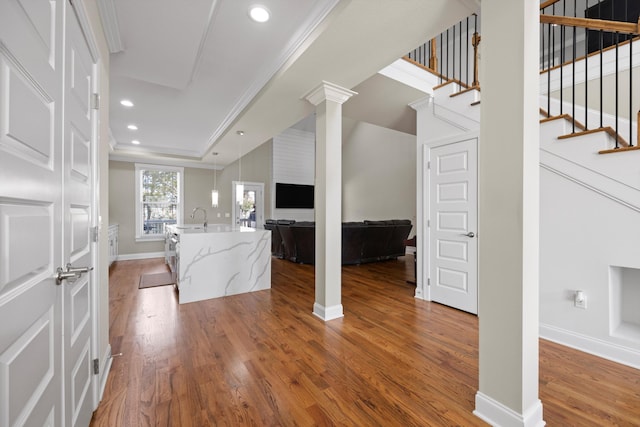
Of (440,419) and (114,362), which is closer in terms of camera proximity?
(440,419)

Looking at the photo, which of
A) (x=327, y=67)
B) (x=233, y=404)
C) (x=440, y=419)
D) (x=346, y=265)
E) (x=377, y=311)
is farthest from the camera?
(x=346, y=265)

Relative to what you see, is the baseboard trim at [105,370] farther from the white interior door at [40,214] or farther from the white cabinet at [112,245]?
the white cabinet at [112,245]

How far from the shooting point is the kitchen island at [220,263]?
3.53m

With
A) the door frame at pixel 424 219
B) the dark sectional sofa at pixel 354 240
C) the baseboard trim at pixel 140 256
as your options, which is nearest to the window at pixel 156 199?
the baseboard trim at pixel 140 256

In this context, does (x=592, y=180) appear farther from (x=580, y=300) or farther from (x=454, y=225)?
(x=454, y=225)

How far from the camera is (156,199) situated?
6914 millimetres

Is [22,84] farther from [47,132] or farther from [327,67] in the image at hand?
[327,67]

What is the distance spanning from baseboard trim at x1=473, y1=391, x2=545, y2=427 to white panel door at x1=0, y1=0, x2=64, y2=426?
1942mm

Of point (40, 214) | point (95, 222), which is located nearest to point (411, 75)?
point (95, 222)

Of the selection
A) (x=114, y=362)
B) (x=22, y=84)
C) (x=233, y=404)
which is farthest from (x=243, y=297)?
(x=22, y=84)

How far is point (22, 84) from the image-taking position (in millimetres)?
756

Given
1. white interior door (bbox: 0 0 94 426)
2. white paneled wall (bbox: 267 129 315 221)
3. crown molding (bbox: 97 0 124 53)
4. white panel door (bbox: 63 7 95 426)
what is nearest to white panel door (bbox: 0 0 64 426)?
white interior door (bbox: 0 0 94 426)

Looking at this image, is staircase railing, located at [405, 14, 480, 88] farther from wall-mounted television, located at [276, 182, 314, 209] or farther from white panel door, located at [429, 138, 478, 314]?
wall-mounted television, located at [276, 182, 314, 209]

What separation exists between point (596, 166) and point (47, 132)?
3.34 meters
